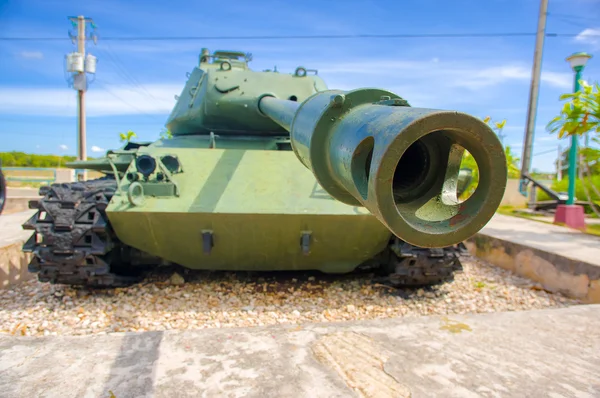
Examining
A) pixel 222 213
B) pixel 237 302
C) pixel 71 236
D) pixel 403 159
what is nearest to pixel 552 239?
pixel 237 302

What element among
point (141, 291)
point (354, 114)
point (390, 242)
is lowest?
point (141, 291)

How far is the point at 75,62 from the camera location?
18266 mm

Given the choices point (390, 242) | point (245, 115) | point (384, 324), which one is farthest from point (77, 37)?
point (384, 324)

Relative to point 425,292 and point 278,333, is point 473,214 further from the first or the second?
point 425,292

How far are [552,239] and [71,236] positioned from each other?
273 inches

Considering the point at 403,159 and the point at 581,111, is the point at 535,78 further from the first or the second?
the point at 403,159

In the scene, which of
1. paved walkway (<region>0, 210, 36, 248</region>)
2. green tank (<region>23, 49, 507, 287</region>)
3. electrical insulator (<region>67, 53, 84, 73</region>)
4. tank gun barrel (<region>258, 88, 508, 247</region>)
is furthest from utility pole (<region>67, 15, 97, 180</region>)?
tank gun barrel (<region>258, 88, 508, 247</region>)

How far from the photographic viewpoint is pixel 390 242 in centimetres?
503

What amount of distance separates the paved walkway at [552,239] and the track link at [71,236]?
17.3ft

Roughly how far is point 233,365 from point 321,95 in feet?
5.86

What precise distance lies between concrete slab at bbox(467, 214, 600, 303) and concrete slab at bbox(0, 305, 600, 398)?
202 cm

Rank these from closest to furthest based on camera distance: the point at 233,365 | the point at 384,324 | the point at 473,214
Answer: the point at 473,214, the point at 233,365, the point at 384,324

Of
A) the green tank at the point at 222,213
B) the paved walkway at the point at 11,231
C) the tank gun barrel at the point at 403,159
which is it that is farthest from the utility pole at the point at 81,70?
the tank gun barrel at the point at 403,159

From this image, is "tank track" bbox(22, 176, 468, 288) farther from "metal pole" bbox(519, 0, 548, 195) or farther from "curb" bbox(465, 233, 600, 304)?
"metal pole" bbox(519, 0, 548, 195)
